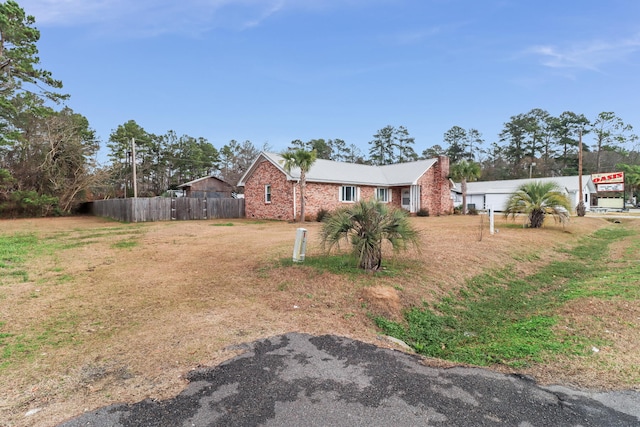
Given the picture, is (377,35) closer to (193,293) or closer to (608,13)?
(608,13)

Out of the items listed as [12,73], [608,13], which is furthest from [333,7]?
[12,73]

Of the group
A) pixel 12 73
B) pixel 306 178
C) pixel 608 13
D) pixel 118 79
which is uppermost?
pixel 12 73

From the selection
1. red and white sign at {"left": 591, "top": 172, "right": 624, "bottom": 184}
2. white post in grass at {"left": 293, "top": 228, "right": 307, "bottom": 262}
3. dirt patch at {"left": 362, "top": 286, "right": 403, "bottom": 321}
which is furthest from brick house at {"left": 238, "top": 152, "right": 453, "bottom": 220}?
red and white sign at {"left": 591, "top": 172, "right": 624, "bottom": 184}

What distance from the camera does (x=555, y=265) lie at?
32.8 feet

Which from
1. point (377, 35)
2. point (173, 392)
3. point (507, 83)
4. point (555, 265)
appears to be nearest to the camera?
point (173, 392)

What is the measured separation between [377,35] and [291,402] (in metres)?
16.0

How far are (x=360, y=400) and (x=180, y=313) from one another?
10.5 feet

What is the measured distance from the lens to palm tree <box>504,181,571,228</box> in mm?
15245

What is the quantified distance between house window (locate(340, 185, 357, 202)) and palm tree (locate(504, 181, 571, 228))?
35.9 feet

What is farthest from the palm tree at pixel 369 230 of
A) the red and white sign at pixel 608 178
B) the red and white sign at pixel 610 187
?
the red and white sign at pixel 610 187

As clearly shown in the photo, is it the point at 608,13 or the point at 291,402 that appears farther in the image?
the point at 608,13

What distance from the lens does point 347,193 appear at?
24.5 metres

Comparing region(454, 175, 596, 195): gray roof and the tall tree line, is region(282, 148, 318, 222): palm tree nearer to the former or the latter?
the tall tree line

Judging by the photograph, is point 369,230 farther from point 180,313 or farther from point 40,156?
point 40,156
